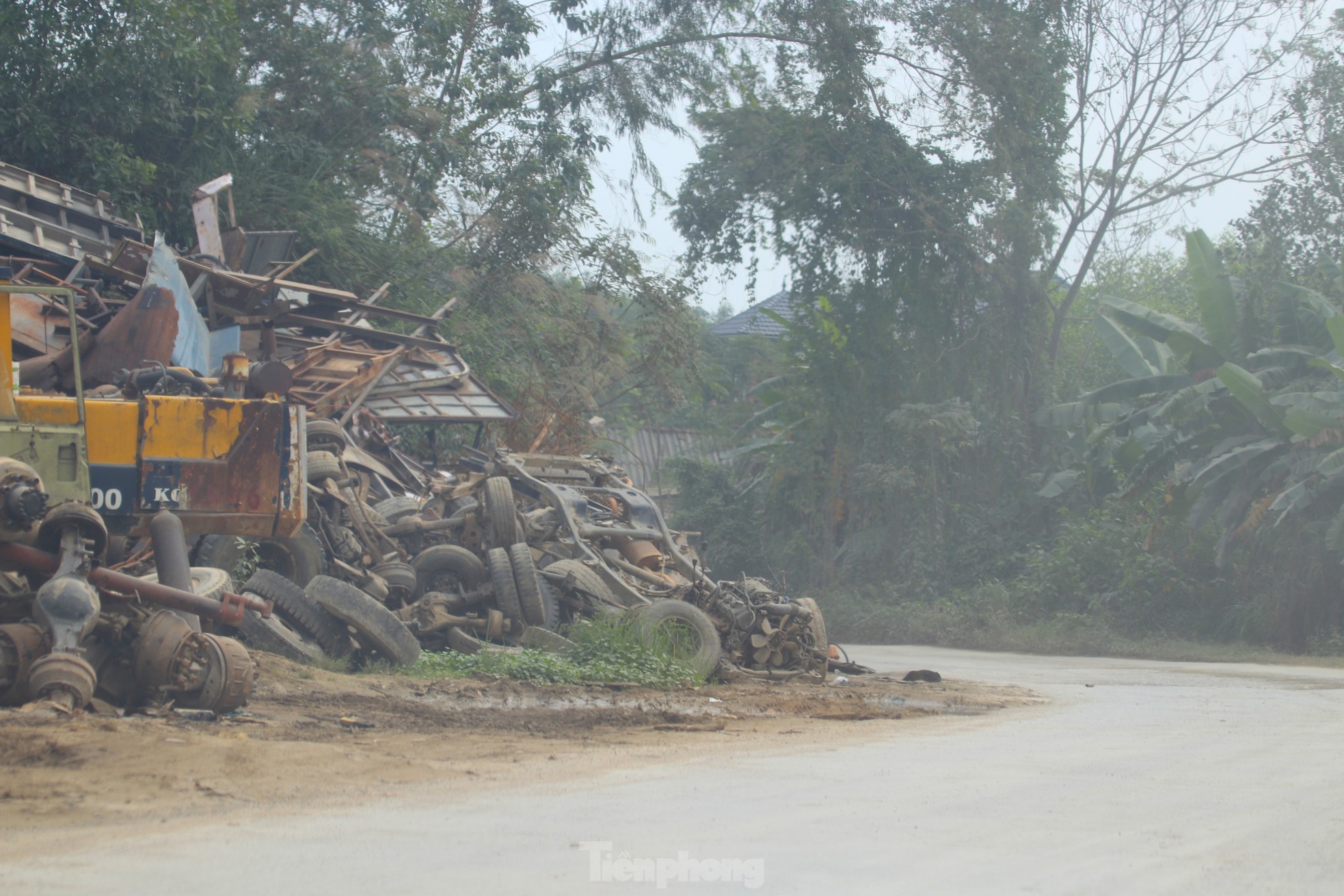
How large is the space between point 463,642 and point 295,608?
1.67 m

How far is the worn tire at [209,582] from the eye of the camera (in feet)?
25.8

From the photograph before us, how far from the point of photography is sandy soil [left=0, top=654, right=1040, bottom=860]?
5105 millimetres

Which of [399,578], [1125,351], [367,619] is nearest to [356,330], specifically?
[399,578]

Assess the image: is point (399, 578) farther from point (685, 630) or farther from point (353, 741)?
point (353, 741)

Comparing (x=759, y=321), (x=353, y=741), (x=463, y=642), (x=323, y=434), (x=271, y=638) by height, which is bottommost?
(x=353, y=741)

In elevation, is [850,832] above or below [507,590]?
below

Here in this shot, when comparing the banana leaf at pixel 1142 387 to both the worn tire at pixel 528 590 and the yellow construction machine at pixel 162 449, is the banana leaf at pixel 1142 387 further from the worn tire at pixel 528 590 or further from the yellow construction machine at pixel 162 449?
the yellow construction machine at pixel 162 449

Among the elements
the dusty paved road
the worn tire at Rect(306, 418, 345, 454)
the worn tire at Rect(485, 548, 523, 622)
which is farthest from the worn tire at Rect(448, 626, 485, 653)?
the dusty paved road

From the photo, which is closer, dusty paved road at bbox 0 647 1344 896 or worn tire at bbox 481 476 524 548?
dusty paved road at bbox 0 647 1344 896

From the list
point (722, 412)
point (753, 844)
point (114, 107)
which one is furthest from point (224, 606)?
point (722, 412)

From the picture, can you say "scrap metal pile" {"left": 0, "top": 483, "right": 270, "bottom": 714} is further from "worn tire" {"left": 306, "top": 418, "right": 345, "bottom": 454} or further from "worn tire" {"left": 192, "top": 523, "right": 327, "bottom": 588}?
"worn tire" {"left": 306, "top": 418, "right": 345, "bottom": 454}

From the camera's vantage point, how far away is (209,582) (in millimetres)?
8070

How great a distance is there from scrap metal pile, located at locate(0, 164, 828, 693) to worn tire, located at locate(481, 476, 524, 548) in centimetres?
2

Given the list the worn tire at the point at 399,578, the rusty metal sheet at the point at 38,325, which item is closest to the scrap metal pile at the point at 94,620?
the worn tire at the point at 399,578
